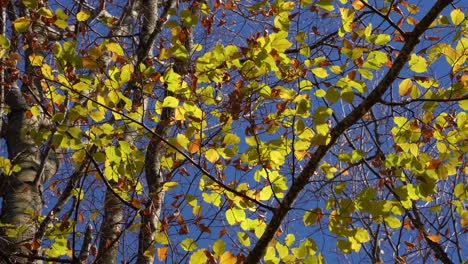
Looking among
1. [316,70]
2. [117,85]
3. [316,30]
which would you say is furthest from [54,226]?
[316,30]

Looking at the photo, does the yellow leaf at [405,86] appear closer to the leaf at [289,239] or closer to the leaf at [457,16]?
the leaf at [457,16]

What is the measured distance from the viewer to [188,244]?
3.60 meters

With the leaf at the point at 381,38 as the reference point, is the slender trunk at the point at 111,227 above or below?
below

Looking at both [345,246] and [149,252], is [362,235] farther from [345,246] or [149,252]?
[149,252]

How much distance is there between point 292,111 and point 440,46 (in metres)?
0.99

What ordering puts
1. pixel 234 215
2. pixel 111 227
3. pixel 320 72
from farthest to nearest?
pixel 111 227 → pixel 234 215 → pixel 320 72

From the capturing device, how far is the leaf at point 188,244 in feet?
→ 11.7

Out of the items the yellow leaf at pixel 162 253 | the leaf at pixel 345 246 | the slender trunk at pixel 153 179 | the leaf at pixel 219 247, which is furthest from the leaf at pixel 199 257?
the leaf at pixel 345 246

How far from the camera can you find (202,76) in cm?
362

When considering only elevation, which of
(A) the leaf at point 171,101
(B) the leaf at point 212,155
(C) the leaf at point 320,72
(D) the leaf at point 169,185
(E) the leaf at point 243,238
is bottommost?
(E) the leaf at point 243,238

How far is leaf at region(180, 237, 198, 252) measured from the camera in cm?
358

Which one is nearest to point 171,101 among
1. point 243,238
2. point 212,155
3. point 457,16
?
point 212,155

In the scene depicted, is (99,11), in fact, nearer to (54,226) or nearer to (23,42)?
(23,42)

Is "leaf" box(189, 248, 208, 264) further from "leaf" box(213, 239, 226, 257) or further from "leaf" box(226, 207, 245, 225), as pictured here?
"leaf" box(226, 207, 245, 225)
